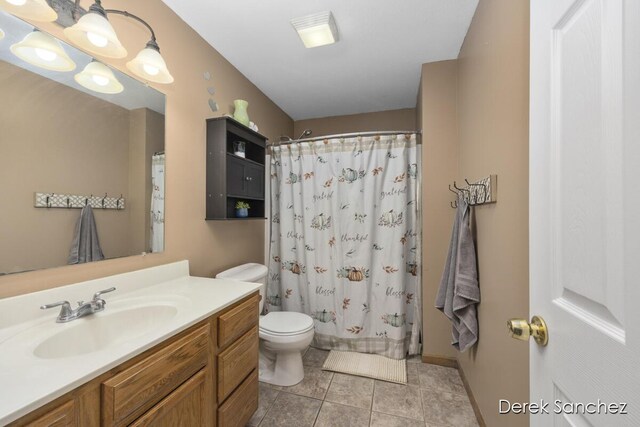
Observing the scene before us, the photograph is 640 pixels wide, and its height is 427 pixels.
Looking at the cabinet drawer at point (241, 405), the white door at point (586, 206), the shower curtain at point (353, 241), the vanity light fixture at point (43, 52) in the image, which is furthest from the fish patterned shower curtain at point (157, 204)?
the white door at point (586, 206)

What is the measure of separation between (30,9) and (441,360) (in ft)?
9.86

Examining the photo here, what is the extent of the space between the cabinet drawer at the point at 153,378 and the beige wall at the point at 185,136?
61 centimetres

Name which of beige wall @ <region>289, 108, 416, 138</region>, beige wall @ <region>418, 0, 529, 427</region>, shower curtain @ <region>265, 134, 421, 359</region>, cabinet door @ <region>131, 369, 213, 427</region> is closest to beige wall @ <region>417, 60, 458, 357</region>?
beige wall @ <region>418, 0, 529, 427</region>

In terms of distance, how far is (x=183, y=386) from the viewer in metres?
0.97

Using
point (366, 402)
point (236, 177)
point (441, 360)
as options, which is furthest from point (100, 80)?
point (441, 360)

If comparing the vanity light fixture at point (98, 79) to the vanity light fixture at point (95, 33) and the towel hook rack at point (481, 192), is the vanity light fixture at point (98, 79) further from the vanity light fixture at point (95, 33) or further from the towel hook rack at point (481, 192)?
the towel hook rack at point (481, 192)

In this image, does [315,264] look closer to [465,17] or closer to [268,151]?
[268,151]

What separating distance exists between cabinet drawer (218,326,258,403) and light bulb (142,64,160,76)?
1.42 meters

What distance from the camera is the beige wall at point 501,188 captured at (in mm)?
997

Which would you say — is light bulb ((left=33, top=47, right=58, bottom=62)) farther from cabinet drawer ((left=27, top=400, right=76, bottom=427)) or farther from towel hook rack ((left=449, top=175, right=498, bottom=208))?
towel hook rack ((left=449, top=175, right=498, bottom=208))

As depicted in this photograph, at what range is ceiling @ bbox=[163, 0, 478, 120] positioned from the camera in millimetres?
1567

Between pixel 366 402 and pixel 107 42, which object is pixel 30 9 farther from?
pixel 366 402

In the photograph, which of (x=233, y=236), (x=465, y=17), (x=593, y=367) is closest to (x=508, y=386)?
(x=593, y=367)

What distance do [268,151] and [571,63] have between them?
2.38 m
